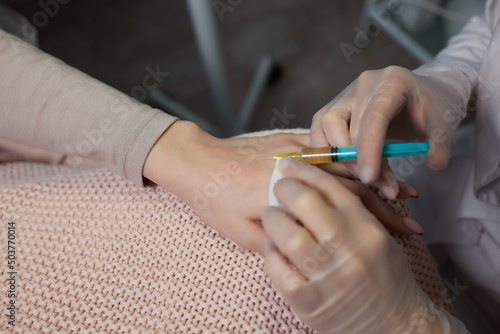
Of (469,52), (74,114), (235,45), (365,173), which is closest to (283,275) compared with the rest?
(365,173)

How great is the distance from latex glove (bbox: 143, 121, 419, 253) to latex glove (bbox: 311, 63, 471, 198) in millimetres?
41

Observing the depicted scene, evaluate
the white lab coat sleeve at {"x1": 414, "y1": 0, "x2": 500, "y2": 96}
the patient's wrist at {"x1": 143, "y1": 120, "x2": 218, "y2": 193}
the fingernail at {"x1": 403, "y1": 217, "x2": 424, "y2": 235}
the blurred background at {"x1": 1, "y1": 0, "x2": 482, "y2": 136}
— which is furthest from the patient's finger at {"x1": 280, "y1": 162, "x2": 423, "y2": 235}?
the blurred background at {"x1": 1, "y1": 0, "x2": 482, "y2": 136}

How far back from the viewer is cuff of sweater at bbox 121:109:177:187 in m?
0.62

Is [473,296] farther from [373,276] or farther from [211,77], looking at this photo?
[211,77]

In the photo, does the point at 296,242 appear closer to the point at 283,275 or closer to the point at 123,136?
the point at 283,275

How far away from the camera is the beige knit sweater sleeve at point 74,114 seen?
0.62 m

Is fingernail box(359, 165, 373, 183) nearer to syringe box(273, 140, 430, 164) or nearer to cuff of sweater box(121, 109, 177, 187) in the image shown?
syringe box(273, 140, 430, 164)

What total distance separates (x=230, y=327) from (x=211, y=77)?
86cm

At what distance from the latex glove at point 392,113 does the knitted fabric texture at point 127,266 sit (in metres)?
0.12

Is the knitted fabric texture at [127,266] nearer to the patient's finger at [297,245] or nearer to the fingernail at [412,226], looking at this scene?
the fingernail at [412,226]

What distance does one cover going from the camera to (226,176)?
607 millimetres

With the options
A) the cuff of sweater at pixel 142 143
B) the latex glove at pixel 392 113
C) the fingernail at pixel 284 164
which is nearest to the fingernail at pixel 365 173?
the latex glove at pixel 392 113

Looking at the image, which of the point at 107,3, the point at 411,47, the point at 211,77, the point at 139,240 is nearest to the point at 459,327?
the point at 139,240

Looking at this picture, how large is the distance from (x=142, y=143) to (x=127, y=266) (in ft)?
0.64
